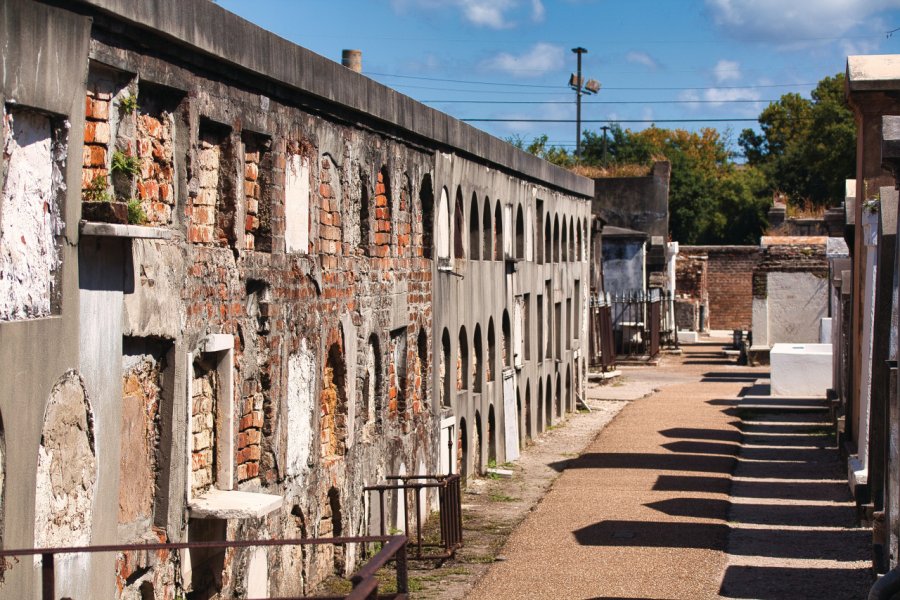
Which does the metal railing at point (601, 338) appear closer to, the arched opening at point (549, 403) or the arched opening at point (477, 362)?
the arched opening at point (549, 403)

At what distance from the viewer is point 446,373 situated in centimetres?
1470

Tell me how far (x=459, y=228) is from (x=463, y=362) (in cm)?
157

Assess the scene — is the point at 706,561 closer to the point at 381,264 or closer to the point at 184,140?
the point at 381,264

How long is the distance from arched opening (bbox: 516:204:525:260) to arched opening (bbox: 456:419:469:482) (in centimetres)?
449

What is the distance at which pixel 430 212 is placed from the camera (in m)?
13.9

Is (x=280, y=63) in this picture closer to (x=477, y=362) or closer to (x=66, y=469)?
(x=66, y=469)

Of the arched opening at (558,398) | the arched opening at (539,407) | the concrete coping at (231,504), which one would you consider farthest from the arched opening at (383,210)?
the arched opening at (558,398)

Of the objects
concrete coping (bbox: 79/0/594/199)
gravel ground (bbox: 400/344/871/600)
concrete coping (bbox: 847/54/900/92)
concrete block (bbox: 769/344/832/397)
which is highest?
concrete coping (bbox: 847/54/900/92)

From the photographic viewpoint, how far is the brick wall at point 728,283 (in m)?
49.5

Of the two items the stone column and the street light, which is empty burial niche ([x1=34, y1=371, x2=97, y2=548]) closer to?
the stone column

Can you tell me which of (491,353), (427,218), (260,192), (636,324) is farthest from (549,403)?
(260,192)

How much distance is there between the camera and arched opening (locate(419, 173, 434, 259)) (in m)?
13.9

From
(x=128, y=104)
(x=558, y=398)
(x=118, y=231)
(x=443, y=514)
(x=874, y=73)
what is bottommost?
(x=443, y=514)

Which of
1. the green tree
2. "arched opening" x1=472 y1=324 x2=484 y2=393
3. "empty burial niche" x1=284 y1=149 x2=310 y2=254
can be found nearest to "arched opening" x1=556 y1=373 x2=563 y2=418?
"arched opening" x1=472 y1=324 x2=484 y2=393
